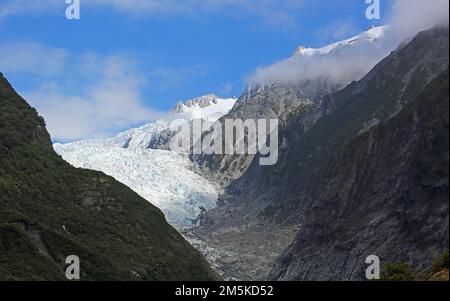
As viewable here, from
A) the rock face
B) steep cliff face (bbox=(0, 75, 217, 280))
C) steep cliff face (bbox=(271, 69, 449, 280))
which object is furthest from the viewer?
the rock face

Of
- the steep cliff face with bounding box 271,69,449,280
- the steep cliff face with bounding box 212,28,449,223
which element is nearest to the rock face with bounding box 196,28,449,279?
the steep cliff face with bounding box 212,28,449,223

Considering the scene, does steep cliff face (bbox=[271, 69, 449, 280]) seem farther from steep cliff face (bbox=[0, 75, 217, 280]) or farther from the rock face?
the rock face

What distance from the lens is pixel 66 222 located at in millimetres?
78000

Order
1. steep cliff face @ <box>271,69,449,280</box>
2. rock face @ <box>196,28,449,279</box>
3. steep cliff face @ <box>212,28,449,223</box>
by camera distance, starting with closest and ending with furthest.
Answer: steep cliff face @ <box>271,69,449,280</box>
rock face @ <box>196,28,449,279</box>
steep cliff face @ <box>212,28,449,223</box>

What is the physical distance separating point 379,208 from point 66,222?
36.1m

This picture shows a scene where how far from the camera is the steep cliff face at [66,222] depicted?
6562cm

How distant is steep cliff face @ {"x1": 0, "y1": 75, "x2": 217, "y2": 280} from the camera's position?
65625 mm

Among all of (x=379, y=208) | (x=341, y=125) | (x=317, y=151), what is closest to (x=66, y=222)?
(x=379, y=208)

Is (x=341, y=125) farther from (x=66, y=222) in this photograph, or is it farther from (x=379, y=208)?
(x=66, y=222)

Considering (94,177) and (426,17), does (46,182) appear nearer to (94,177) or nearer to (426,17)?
(94,177)

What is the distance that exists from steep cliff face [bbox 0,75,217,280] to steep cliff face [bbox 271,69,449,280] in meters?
17.0

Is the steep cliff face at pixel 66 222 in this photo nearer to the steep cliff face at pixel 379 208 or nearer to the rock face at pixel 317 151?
the steep cliff face at pixel 379 208

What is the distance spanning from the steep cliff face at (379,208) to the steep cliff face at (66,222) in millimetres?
17026
